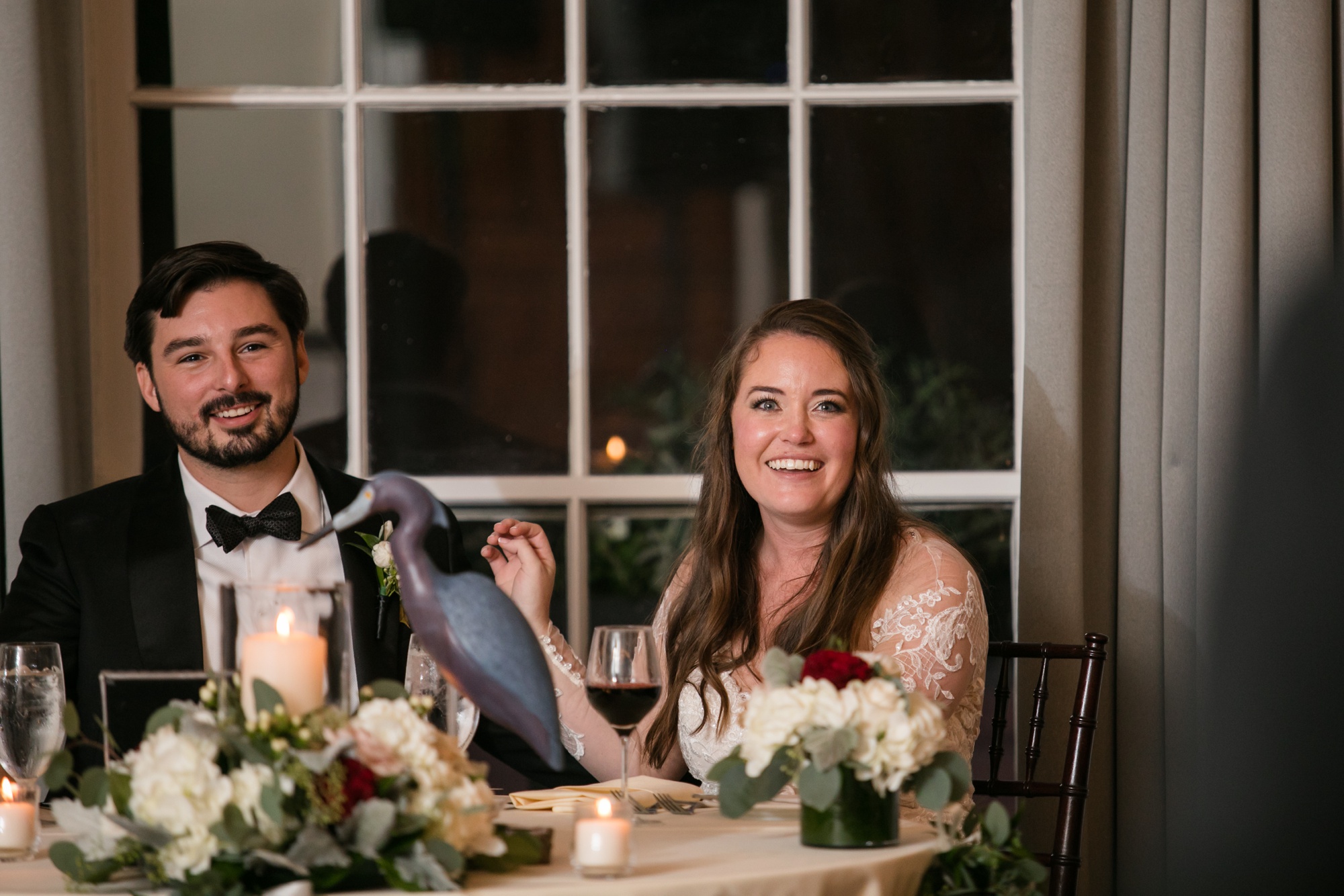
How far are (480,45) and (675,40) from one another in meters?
0.41

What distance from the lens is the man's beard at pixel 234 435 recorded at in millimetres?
2215

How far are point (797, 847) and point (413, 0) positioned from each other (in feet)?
6.77

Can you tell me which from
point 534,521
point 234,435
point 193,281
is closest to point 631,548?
point 534,521

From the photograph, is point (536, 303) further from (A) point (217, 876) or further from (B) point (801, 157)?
(A) point (217, 876)

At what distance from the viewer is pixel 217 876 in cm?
106

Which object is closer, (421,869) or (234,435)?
(421,869)

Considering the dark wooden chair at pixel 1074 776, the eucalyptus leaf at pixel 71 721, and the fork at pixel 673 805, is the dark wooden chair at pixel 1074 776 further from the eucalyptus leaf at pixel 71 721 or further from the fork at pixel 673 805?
the eucalyptus leaf at pixel 71 721

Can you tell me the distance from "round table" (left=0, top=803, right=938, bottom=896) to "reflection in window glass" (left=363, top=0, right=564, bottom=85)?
1771 mm

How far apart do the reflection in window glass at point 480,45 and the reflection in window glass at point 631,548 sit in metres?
0.95

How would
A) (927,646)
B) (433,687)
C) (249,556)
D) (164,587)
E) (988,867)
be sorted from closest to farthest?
1. (988,867)
2. (433,687)
3. (927,646)
4. (164,587)
5. (249,556)

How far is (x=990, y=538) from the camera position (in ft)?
8.77

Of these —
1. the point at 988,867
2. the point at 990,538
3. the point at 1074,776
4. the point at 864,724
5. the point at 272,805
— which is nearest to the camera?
the point at 272,805

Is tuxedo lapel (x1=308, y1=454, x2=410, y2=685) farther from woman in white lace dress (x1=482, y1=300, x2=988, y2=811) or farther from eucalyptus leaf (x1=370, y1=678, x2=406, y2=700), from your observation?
eucalyptus leaf (x1=370, y1=678, x2=406, y2=700)

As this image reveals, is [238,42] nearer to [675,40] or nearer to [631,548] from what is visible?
[675,40]
